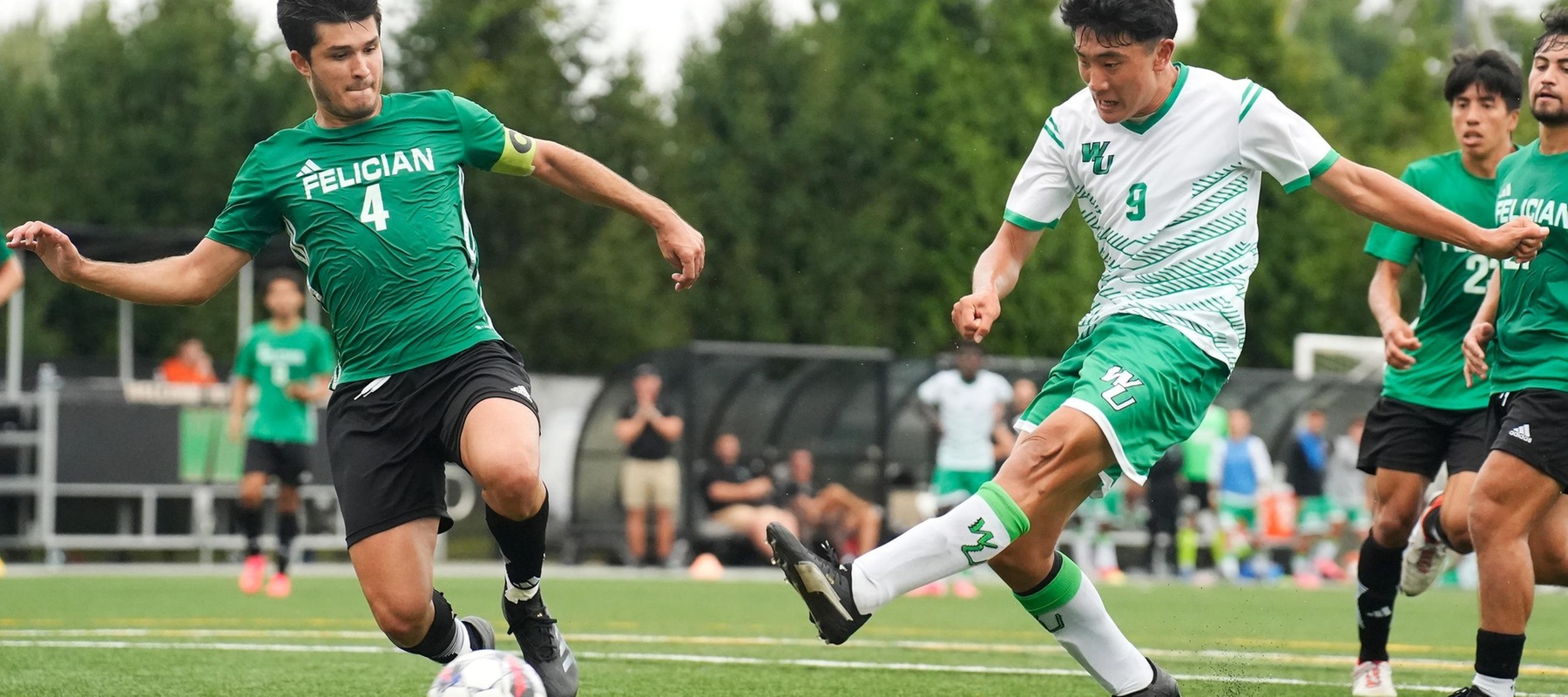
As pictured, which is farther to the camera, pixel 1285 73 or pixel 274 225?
pixel 1285 73

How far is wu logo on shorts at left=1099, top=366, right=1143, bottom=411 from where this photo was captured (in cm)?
538

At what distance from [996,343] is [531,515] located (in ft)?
88.6

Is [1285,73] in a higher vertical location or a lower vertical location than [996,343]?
higher

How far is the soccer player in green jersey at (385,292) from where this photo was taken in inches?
239

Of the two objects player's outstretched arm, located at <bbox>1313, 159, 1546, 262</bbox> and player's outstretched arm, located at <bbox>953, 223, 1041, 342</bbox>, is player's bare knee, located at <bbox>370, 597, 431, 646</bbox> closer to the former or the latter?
player's outstretched arm, located at <bbox>953, 223, 1041, 342</bbox>

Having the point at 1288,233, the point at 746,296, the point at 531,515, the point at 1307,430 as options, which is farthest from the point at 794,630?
the point at 1288,233

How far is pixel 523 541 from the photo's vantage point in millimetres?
6188

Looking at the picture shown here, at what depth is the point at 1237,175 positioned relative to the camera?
573 centimetres

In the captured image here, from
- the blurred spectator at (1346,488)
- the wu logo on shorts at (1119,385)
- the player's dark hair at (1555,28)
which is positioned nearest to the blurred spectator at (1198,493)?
the blurred spectator at (1346,488)

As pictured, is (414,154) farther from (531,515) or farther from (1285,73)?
(1285,73)

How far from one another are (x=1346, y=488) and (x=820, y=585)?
2053 centimetres

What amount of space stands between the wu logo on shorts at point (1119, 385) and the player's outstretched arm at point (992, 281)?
373 millimetres

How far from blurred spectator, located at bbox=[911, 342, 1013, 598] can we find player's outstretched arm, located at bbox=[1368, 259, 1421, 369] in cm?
911

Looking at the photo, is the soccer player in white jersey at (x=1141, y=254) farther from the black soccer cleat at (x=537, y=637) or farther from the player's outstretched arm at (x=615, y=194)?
the black soccer cleat at (x=537, y=637)
